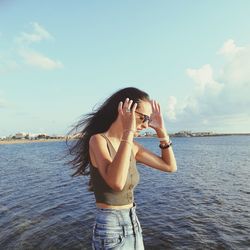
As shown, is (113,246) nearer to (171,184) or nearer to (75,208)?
(75,208)

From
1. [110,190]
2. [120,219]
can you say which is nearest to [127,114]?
[110,190]

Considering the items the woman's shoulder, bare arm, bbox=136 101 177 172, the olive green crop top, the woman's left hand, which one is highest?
the woman's left hand

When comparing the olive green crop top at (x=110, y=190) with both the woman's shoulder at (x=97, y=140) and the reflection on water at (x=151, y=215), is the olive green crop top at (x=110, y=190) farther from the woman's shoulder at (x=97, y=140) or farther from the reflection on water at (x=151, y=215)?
the reflection on water at (x=151, y=215)

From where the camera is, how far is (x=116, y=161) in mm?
2947

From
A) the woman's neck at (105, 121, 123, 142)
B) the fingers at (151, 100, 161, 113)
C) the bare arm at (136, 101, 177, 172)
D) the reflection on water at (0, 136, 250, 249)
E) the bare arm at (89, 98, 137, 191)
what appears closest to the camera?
the bare arm at (89, 98, 137, 191)

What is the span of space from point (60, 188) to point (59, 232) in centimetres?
1207

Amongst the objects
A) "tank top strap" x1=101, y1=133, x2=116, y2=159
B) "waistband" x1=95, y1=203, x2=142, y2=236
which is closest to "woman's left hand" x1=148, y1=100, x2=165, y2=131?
"tank top strap" x1=101, y1=133, x2=116, y2=159

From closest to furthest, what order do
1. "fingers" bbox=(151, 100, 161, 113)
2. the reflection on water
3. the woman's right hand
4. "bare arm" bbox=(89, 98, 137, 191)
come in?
"bare arm" bbox=(89, 98, 137, 191) < the woman's right hand < "fingers" bbox=(151, 100, 161, 113) < the reflection on water

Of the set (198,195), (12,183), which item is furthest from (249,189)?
(12,183)

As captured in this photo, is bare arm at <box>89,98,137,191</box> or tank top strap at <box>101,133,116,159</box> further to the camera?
tank top strap at <box>101,133,116,159</box>

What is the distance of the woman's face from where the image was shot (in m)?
3.57

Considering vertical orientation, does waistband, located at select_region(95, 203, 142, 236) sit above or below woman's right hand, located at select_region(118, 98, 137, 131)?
below

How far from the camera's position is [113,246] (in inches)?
126

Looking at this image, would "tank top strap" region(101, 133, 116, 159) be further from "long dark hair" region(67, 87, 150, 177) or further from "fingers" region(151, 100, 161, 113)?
"fingers" region(151, 100, 161, 113)
